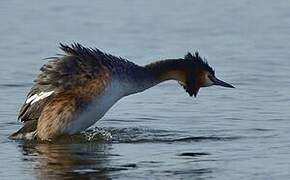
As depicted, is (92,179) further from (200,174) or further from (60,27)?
(60,27)

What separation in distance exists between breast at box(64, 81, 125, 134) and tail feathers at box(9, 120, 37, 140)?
0.38 metres

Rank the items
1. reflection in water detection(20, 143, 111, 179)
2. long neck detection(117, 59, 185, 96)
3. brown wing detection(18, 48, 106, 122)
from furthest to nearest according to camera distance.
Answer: long neck detection(117, 59, 185, 96) → brown wing detection(18, 48, 106, 122) → reflection in water detection(20, 143, 111, 179)

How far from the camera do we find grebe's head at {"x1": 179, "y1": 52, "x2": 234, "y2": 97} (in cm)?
1286

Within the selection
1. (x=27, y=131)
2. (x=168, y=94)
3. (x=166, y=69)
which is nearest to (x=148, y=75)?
(x=166, y=69)

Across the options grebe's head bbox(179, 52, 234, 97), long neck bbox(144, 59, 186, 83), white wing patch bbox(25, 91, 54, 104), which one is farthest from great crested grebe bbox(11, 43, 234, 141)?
grebe's head bbox(179, 52, 234, 97)

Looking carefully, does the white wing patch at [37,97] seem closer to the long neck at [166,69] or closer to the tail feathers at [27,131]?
the tail feathers at [27,131]

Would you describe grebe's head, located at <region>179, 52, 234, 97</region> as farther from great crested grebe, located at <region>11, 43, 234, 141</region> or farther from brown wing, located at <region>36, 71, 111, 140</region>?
brown wing, located at <region>36, 71, 111, 140</region>

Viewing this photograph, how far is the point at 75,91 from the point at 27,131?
2.11 feet

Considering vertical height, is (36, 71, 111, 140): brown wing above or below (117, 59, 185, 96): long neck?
below

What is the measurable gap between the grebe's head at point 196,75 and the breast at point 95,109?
3.46 feet

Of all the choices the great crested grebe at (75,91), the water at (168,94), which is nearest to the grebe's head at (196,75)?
the water at (168,94)

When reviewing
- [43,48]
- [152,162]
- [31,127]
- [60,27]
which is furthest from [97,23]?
[152,162]

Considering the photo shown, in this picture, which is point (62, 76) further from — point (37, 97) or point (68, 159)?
point (68, 159)

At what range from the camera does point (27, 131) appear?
40.1 ft
